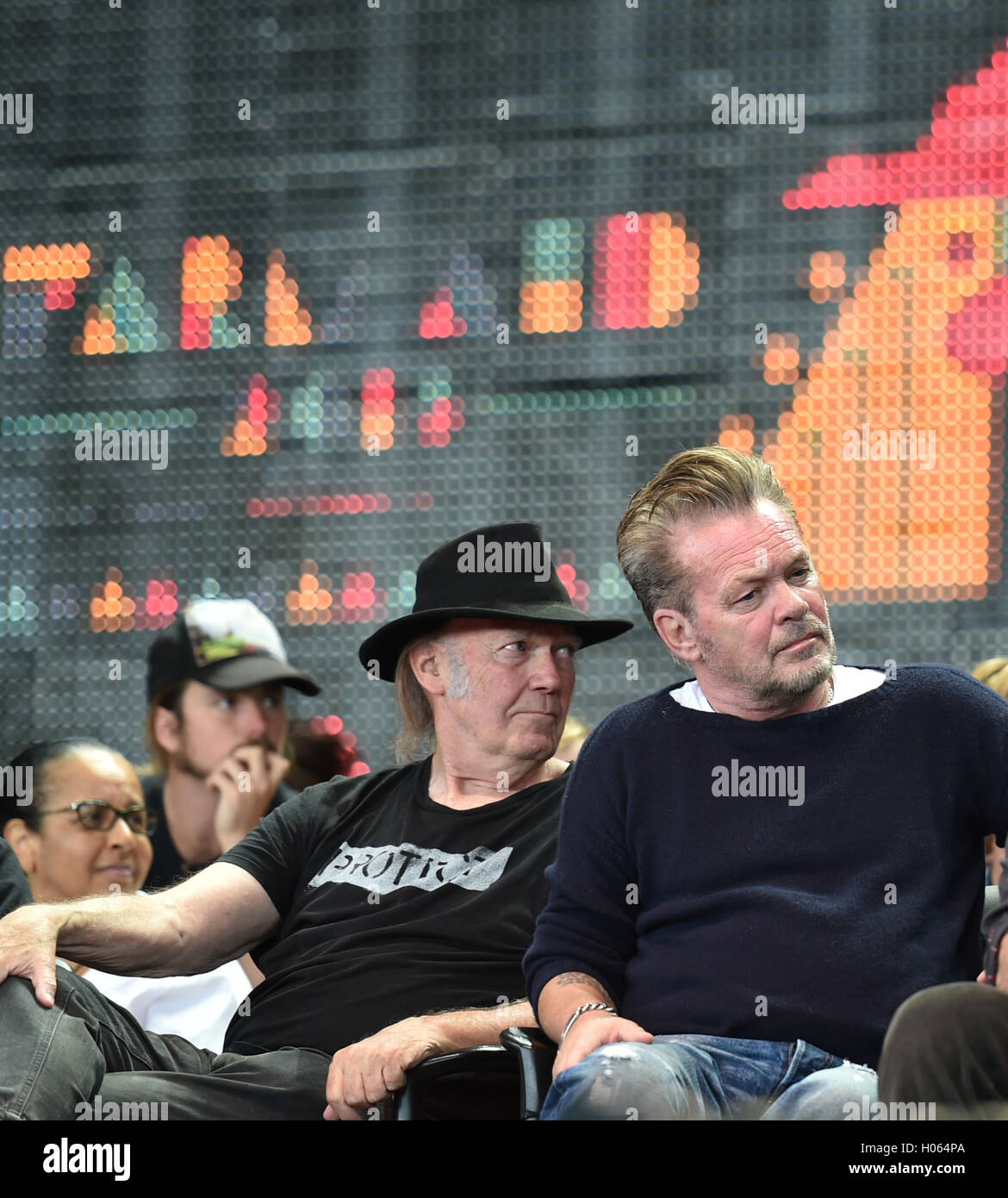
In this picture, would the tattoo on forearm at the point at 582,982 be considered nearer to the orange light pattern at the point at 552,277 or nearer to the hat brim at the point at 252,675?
the hat brim at the point at 252,675

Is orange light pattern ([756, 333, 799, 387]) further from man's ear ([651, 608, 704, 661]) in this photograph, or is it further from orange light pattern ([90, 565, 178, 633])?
man's ear ([651, 608, 704, 661])

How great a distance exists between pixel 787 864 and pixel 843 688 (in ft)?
0.70

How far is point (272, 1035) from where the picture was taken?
6.07ft

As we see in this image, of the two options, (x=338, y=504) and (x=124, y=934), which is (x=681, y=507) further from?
(x=338, y=504)

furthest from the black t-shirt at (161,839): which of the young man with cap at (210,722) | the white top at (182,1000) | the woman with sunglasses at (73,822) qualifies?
the white top at (182,1000)

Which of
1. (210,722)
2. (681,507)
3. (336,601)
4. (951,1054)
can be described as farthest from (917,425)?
(951,1054)

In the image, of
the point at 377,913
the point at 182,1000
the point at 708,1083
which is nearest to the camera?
the point at 708,1083

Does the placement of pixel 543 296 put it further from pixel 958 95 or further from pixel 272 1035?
pixel 272 1035

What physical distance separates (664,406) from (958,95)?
92cm

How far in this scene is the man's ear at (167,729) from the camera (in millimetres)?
3051

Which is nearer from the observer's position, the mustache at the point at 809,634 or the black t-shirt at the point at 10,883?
the mustache at the point at 809,634

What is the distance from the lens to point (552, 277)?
134 inches

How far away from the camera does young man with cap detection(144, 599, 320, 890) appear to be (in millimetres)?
2887
